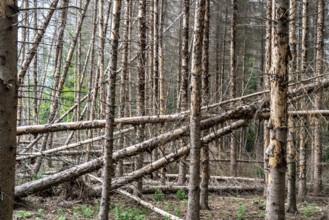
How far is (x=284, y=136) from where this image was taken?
564 centimetres

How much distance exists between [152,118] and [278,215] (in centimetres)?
348

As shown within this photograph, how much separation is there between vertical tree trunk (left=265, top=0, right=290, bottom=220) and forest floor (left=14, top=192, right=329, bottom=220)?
9.56ft

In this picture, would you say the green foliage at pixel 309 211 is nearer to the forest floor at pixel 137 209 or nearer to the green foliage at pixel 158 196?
the forest floor at pixel 137 209

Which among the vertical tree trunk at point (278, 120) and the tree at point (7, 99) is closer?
the tree at point (7, 99)

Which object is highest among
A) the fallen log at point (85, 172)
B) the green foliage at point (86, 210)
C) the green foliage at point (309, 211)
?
the fallen log at point (85, 172)

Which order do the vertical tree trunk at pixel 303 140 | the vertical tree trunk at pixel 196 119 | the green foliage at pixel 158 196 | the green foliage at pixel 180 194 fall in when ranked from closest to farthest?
the vertical tree trunk at pixel 196 119 < the green foliage at pixel 158 196 < the vertical tree trunk at pixel 303 140 < the green foliage at pixel 180 194

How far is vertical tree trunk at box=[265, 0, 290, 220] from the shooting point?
18.2ft

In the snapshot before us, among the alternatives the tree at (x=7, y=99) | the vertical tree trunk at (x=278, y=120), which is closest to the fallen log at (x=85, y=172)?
the vertical tree trunk at (x=278, y=120)

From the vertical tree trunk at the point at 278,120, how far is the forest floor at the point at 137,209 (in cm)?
291

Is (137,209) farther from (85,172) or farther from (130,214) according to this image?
(85,172)

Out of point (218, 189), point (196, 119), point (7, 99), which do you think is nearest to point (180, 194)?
point (218, 189)

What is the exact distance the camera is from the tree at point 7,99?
285 cm

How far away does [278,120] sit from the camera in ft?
18.4

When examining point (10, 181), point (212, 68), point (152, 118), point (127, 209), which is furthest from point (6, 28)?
point (212, 68)
